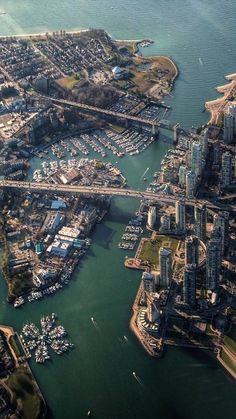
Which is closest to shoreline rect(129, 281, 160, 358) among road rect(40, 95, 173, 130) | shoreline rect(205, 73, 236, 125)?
road rect(40, 95, 173, 130)

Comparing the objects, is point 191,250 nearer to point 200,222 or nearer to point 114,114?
point 200,222

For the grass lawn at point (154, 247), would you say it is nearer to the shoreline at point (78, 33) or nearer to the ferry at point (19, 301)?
the ferry at point (19, 301)

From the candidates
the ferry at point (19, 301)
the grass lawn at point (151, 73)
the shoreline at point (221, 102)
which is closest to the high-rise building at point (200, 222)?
the ferry at point (19, 301)

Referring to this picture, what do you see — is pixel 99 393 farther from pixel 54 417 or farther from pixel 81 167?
pixel 81 167

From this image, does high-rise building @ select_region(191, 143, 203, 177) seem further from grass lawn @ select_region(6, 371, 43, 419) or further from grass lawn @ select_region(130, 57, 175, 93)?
grass lawn @ select_region(6, 371, 43, 419)

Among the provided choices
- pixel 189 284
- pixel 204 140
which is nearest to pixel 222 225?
pixel 189 284

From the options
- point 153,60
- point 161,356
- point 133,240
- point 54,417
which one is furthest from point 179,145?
point 54,417
